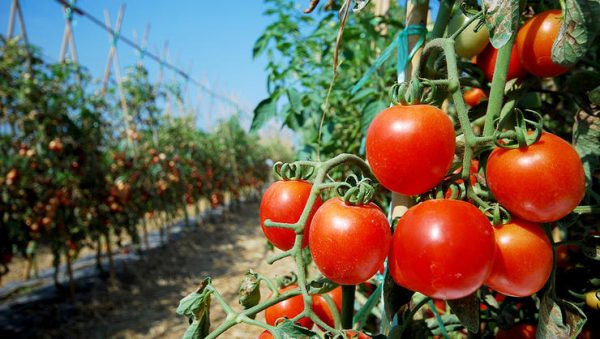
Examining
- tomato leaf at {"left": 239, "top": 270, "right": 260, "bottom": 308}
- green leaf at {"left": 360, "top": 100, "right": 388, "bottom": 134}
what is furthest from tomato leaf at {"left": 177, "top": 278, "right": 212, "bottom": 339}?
green leaf at {"left": 360, "top": 100, "right": 388, "bottom": 134}

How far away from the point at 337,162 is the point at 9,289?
4.36 metres

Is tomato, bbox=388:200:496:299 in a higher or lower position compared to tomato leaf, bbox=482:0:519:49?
lower

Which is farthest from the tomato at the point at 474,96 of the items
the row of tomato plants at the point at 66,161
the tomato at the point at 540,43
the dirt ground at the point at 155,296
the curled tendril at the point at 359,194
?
the row of tomato plants at the point at 66,161

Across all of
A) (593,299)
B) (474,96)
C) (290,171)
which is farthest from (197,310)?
(474,96)

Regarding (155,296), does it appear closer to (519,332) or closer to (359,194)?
(519,332)

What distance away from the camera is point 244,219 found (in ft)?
26.9

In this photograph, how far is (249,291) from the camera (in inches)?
20.4

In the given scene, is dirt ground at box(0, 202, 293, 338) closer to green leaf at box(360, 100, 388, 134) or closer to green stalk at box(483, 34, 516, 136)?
green leaf at box(360, 100, 388, 134)

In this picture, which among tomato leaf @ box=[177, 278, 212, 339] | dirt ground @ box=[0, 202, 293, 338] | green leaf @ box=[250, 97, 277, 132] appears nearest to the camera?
tomato leaf @ box=[177, 278, 212, 339]

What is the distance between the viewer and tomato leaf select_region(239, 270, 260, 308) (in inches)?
20.4

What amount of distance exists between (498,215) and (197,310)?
0.36 metres

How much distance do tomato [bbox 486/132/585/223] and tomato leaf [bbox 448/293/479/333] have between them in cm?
11

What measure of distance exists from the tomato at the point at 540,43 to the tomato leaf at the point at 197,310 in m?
0.50

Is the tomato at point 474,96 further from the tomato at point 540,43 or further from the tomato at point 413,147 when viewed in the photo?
the tomato at point 413,147
